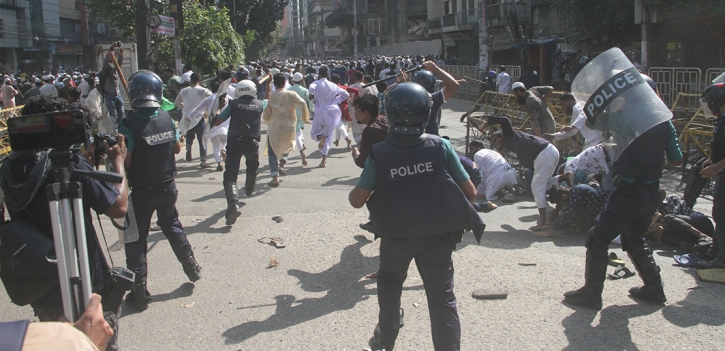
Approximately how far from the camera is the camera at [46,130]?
2.41m

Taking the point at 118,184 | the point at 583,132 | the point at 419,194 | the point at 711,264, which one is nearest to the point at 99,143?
the point at 118,184

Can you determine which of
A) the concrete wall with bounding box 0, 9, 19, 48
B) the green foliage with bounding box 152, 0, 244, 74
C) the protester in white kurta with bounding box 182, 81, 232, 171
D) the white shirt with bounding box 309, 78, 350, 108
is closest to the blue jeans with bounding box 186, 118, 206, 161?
the protester in white kurta with bounding box 182, 81, 232, 171

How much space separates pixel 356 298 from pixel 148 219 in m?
1.79

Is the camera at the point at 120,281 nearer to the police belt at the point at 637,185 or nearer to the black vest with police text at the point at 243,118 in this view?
the police belt at the point at 637,185

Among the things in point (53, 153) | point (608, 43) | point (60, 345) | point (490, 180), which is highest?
point (608, 43)

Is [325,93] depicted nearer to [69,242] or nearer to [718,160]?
[718,160]

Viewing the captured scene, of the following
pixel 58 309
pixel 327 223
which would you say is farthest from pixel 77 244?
pixel 327 223

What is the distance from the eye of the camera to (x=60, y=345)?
4.57ft

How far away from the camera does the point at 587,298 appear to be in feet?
14.8

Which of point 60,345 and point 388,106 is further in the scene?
point 388,106

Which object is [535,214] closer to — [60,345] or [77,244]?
[77,244]

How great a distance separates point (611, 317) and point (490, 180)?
384 centimetres

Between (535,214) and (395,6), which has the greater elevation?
(395,6)

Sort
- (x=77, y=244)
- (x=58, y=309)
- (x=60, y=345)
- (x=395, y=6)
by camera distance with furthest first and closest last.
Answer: (x=395, y=6) → (x=58, y=309) → (x=77, y=244) → (x=60, y=345)
